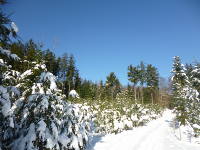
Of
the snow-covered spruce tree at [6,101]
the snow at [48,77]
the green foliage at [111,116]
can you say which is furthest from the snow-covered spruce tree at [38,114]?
the green foliage at [111,116]

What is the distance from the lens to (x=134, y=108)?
28609 mm

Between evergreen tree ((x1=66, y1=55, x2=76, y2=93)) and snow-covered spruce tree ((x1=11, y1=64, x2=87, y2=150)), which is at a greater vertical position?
evergreen tree ((x1=66, y1=55, x2=76, y2=93))

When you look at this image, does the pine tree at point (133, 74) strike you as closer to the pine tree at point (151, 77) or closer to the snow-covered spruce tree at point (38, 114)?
the pine tree at point (151, 77)

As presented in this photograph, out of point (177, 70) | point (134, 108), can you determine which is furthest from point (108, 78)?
point (134, 108)

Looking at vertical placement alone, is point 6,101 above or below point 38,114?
above

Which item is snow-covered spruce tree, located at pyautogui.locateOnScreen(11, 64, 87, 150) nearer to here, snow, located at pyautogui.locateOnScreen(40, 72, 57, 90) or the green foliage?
snow, located at pyautogui.locateOnScreen(40, 72, 57, 90)

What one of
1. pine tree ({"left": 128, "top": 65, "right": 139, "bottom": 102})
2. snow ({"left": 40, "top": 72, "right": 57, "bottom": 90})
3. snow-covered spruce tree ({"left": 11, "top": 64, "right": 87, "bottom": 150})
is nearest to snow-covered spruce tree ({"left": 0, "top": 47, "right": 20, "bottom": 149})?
snow-covered spruce tree ({"left": 11, "top": 64, "right": 87, "bottom": 150})

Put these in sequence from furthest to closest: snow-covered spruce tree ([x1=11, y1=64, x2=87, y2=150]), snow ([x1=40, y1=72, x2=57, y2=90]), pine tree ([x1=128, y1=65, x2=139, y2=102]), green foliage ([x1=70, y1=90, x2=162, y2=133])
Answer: pine tree ([x1=128, y1=65, x2=139, y2=102])
green foliage ([x1=70, y1=90, x2=162, y2=133])
snow ([x1=40, y1=72, x2=57, y2=90])
snow-covered spruce tree ([x1=11, y1=64, x2=87, y2=150])

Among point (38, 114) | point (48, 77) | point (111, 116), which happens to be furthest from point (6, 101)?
point (111, 116)

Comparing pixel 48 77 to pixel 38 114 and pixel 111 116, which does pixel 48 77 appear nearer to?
pixel 38 114

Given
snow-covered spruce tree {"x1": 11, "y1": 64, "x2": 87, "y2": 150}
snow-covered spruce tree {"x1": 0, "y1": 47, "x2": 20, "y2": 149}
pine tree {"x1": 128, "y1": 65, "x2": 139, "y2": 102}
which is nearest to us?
snow-covered spruce tree {"x1": 0, "y1": 47, "x2": 20, "y2": 149}

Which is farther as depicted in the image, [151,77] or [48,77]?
[151,77]

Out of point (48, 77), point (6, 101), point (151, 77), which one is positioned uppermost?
point (151, 77)

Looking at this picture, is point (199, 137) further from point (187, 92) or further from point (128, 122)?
point (128, 122)
